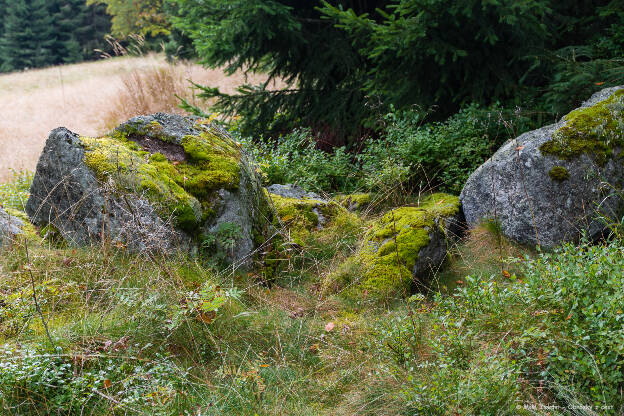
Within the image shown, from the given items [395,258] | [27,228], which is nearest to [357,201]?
[395,258]

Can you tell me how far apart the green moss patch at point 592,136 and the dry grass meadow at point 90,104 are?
253 inches

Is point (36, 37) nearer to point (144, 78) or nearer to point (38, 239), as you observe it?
point (144, 78)

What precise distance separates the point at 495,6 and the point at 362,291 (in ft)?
13.3

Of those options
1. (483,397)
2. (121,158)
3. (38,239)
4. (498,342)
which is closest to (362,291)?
(498,342)

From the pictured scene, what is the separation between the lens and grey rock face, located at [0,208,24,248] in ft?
12.1

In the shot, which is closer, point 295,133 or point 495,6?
point 495,6

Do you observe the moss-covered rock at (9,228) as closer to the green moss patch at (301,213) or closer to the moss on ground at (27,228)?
the moss on ground at (27,228)

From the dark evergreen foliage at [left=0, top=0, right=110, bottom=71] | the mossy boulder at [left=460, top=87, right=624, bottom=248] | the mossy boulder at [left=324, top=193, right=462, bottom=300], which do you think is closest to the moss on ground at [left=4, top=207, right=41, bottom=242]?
the mossy boulder at [left=324, top=193, right=462, bottom=300]

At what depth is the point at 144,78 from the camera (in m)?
10.2

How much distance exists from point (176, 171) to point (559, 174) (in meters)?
3.47

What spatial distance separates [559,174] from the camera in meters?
4.35

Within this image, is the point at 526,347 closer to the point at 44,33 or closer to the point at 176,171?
the point at 176,171

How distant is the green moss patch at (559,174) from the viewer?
14.3ft

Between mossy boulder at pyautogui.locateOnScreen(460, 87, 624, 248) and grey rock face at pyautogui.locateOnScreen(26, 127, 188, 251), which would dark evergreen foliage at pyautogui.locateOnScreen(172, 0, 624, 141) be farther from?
grey rock face at pyautogui.locateOnScreen(26, 127, 188, 251)
